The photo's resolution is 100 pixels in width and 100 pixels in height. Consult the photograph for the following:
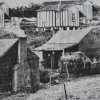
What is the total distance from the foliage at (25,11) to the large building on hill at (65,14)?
32 millimetres

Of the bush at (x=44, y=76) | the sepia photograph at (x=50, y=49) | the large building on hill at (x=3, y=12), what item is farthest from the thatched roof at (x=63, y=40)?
the large building on hill at (x=3, y=12)

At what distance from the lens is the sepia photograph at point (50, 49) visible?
2.35 metres

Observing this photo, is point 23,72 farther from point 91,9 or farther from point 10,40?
point 91,9

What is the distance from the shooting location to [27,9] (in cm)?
247

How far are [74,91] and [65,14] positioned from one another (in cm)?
50

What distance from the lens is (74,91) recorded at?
2441 millimetres

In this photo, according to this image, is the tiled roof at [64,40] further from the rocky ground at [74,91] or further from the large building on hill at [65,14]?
the rocky ground at [74,91]

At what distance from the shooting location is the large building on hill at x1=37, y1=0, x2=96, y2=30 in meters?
2.50

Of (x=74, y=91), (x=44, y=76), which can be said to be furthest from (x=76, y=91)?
(x=44, y=76)

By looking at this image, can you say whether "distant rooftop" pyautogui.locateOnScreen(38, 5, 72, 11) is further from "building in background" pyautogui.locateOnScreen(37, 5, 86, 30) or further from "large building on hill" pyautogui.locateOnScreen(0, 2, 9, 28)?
"large building on hill" pyautogui.locateOnScreen(0, 2, 9, 28)

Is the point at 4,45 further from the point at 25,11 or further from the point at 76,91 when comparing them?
the point at 76,91

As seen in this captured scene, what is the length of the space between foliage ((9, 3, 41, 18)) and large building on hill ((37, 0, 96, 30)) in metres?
0.03

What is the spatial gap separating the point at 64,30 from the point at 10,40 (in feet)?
1.27

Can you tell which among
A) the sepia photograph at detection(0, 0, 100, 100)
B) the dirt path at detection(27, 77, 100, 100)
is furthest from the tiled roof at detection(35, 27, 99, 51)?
the dirt path at detection(27, 77, 100, 100)
